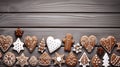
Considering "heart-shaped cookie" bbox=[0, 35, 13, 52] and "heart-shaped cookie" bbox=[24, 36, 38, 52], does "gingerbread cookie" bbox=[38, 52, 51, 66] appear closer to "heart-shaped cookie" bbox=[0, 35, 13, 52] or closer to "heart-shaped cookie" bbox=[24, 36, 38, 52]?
"heart-shaped cookie" bbox=[24, 36, 38, 52]

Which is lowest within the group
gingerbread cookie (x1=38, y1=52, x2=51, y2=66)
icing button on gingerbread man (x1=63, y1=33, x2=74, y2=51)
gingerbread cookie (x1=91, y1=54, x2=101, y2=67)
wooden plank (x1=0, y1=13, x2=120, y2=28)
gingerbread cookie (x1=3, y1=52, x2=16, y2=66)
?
gingerbread cookie (x1=3, y1=52, x2=16, y2=66)

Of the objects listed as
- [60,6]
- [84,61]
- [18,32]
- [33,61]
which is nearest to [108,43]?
[84,61]

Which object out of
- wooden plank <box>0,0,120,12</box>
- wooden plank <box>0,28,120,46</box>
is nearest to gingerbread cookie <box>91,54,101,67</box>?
wooden plank <box>0,28,120,46</box>

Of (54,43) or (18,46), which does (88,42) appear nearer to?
(54,43)

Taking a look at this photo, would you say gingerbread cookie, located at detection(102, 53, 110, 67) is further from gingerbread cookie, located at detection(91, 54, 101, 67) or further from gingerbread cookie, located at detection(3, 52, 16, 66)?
gingerbread cookie, located at detection(3, 52, 16, 66)

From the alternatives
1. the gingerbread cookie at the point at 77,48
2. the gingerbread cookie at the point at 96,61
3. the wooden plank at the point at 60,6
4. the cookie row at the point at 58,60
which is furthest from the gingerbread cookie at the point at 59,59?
the wooden plank at the point at 60,6

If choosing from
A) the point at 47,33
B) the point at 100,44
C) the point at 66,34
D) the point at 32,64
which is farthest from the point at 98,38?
the point at 32,64

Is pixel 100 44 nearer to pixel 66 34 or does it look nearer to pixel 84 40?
pixel 84 40

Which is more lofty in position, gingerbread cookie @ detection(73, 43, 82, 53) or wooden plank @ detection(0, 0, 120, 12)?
wooden plank @ detection(0, 0, 120, 12)
